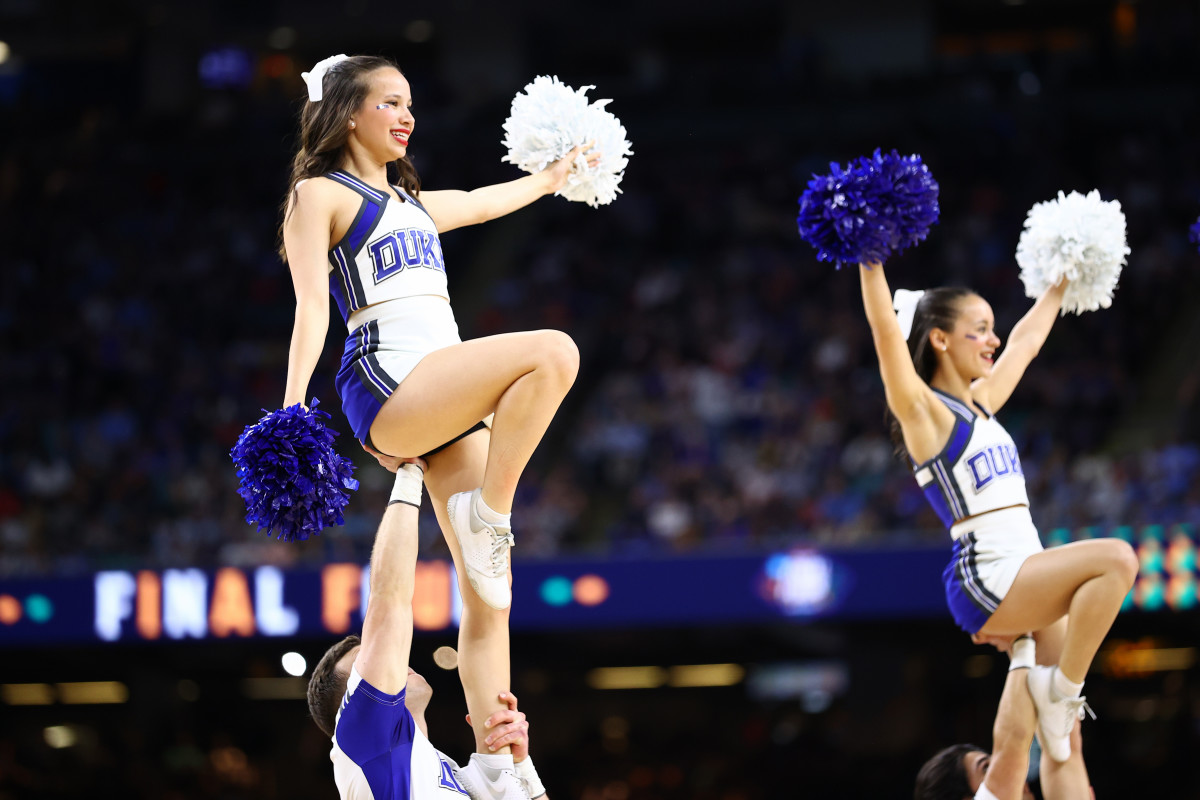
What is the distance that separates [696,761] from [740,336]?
3.56 metres

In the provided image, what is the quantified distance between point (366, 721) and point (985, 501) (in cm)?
189

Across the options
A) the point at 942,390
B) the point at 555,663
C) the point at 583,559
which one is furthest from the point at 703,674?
the point at 942,390

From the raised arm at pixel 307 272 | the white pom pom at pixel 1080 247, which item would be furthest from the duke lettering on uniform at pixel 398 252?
the white pom pom at pixel 1080 247

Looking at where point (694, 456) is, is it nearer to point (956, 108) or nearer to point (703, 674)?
point (703, 674)

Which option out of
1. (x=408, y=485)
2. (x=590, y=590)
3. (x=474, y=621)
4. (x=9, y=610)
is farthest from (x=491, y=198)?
(x=9, y=610)

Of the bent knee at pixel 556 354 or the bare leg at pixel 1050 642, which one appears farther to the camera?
the bare leg at pixel 1050 642

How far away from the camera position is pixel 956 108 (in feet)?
44.7

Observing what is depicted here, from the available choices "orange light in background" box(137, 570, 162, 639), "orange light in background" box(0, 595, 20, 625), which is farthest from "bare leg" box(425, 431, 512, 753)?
"orange light in background" box(0, 595, 20, 625)

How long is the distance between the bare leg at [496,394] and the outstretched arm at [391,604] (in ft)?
0.66

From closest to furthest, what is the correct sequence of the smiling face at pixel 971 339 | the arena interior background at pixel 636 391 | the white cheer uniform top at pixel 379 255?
the white cheer uniform top at pixel 379 255
the smiling face at pixel 971 339
the arena interior background at pixel 636 391

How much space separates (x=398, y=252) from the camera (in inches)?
133

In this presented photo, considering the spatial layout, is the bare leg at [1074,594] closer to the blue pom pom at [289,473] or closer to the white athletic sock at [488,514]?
the white athletic sock at [488,514]

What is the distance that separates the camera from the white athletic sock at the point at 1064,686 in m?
3.81

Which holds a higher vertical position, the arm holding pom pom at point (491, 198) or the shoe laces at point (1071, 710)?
the arm holding pom pom at point (491, 198)
